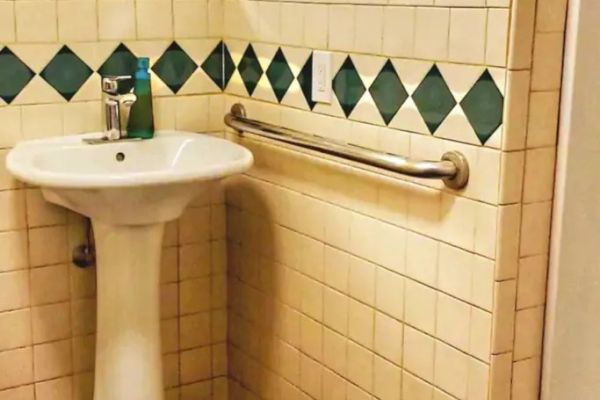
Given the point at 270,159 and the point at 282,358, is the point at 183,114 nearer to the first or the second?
the point at 270,159

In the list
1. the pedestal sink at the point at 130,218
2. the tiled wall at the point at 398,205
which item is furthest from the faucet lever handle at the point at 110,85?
the tiled wall at the point at 398,205

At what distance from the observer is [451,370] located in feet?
5.51

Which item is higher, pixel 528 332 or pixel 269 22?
pixel 269 22

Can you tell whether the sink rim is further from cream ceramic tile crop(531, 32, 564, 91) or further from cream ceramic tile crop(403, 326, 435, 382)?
cream ceramic tile crop(531, 32, 564, 91)

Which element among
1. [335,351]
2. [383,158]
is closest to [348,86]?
[383,158]

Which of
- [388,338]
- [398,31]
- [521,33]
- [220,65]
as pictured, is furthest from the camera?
[220,65]

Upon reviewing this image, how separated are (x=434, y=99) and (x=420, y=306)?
1.32 ft

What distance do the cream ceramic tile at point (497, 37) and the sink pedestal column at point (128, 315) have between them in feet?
2.74

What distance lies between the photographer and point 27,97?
207 cm

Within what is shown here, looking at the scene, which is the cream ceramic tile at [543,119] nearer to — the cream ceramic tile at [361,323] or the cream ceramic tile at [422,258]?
the cream ceramic tile at [422,258]

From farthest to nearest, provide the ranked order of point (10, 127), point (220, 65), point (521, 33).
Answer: point (220, 65), point (10, 127), point (521, 33)

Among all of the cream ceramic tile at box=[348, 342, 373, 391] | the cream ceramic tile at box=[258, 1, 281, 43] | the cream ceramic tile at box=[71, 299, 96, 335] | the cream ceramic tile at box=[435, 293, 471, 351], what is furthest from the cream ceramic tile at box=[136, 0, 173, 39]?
the cream ceramic tile at box=[435, 293, 471, 351]

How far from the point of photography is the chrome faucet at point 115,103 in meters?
2.07

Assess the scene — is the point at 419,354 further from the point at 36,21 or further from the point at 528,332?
the point at 36,21
